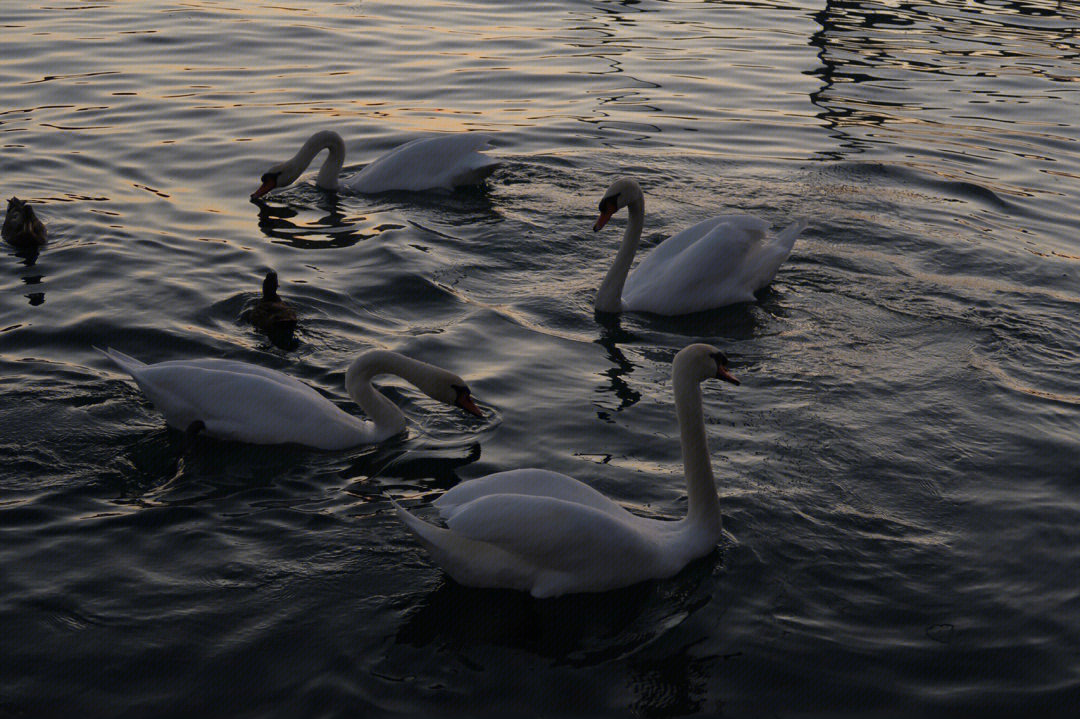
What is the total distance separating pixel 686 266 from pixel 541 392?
6.04 feet

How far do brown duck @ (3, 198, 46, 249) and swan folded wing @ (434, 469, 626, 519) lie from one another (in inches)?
221

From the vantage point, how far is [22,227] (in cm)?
988

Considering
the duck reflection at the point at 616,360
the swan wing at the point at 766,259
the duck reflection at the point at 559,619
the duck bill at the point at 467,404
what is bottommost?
the duck reflection at the point at 559,619

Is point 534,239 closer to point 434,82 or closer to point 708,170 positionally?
point 708,170

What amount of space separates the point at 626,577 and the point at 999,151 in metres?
10.3

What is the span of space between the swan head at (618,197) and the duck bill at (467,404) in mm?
2435

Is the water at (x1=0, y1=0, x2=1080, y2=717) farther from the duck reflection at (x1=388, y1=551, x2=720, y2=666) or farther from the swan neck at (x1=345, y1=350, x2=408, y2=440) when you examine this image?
the swan neck at (x1=345, y1=350, x2=408, y2=440)

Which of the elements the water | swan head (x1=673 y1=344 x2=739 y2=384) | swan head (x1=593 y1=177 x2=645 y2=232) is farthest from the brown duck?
swan head (x1=673 y1=344 x2=739 y2=384)

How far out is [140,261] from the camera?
9.96 metres

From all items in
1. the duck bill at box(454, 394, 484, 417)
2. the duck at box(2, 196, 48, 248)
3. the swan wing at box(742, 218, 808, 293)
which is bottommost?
the duck bill at box(454, 394, 484, 417)

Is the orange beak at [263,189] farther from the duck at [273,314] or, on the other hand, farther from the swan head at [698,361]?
the swan head at [698,361]

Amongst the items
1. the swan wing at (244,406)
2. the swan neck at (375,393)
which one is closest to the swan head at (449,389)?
the swan neck at (375,393)

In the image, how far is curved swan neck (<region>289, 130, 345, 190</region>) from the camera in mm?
12234

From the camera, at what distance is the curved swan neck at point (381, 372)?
7238 millimetres
